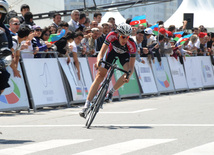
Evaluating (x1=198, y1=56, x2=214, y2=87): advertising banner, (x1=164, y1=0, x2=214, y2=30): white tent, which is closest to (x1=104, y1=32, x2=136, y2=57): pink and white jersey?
(x1=198, y1=56, x2=214, y2=87): advertising banner

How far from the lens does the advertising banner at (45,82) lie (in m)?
13.6

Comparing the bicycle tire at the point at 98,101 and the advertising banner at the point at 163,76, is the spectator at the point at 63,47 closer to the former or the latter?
the bicycle tire at the point at 98,101

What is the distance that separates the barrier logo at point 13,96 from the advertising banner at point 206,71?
12.0 meters

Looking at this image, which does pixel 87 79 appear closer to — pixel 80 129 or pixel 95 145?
pixel 80 129

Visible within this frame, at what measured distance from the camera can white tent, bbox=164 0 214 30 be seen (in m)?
38.9

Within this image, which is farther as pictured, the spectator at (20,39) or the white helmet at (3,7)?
the spectator at (20,39)

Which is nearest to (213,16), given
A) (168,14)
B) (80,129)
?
(80,129)

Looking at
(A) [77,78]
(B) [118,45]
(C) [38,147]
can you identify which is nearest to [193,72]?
(A) [77,78]

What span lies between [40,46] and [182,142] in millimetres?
7474

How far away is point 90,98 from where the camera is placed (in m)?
10.4

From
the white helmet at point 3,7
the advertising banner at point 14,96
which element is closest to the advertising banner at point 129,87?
the advertising banner at point 14,96

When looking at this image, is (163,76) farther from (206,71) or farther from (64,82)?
(64,82)

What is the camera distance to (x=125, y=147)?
727 cm

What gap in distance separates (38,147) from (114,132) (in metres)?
2.08
